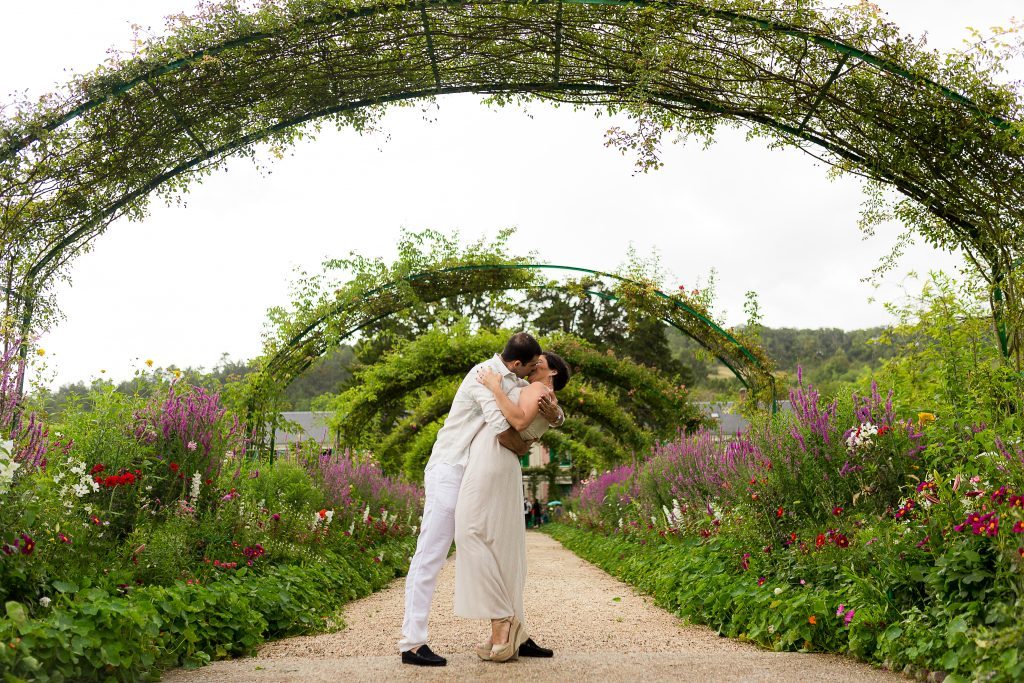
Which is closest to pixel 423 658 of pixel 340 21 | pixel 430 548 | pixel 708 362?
pixel 430 548

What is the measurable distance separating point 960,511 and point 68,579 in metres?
3.24

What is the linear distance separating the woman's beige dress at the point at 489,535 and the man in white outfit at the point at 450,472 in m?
0.06

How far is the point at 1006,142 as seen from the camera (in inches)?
243

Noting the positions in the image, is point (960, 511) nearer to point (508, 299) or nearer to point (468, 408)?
point (468, 408)

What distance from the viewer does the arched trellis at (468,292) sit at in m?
10.7

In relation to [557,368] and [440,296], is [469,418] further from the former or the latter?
[440,296]

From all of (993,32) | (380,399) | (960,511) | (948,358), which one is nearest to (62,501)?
(960,511)

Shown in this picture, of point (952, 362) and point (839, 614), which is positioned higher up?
point (952, 362)

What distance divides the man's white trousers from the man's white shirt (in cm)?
6

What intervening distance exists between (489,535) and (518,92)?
394 centimetres

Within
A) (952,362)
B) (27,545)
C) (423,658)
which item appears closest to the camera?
(27,545)

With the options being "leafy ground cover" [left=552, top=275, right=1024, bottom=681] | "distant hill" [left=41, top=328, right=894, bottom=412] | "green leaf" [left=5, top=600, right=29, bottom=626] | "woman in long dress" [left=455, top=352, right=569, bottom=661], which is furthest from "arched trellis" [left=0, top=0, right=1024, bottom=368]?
"distant hill" [left=41, top=328, right=894, bottom=412]

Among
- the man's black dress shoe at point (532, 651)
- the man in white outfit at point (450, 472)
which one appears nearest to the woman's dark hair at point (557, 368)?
the man in white outfit at point (450, 472)

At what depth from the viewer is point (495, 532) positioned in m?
3.84
